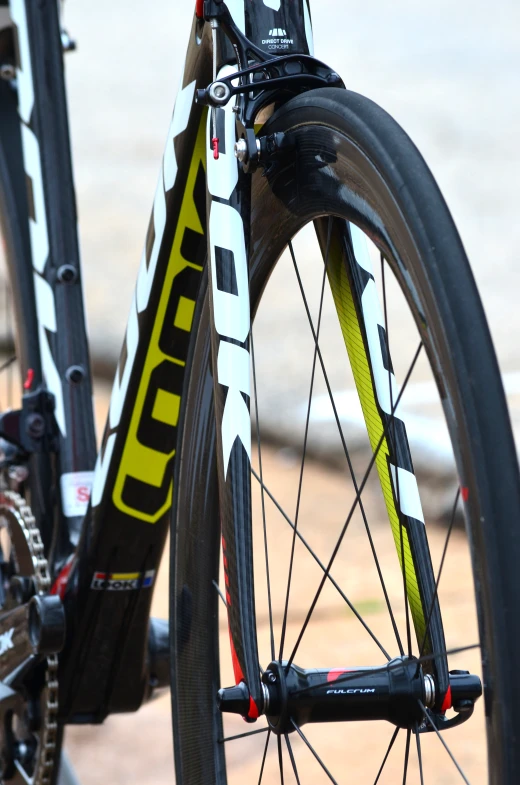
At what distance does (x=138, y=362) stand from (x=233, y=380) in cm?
34

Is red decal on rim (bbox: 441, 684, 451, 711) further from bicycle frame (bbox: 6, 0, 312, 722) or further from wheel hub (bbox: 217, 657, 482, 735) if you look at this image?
bicycle frame (bbox: 6, 0, 312, 722)

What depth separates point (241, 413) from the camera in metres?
0.99

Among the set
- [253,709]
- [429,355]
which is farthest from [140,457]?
[429,355]

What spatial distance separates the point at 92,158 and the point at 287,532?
10.8ft

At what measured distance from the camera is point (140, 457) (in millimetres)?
1354

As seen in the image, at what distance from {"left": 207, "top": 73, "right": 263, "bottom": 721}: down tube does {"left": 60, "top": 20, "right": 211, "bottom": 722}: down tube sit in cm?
17

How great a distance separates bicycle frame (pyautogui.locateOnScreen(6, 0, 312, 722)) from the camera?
1004 millimetres

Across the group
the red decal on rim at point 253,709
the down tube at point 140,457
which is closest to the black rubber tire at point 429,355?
the down tube at point 140,457

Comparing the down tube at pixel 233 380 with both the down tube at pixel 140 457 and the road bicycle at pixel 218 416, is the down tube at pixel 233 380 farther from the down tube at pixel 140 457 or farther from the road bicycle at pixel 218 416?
the down tube at pixel 140 457

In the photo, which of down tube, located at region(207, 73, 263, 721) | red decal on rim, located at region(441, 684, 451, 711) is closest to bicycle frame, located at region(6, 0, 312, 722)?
down tube, located at region(207, 73, 263, 721)

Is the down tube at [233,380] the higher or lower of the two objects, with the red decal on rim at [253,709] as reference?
higher

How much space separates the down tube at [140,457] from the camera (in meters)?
1.22

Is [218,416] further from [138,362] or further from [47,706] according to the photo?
[47,706]

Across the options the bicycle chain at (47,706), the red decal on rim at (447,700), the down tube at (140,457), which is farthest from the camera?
the bicycle chain at (47,706)
